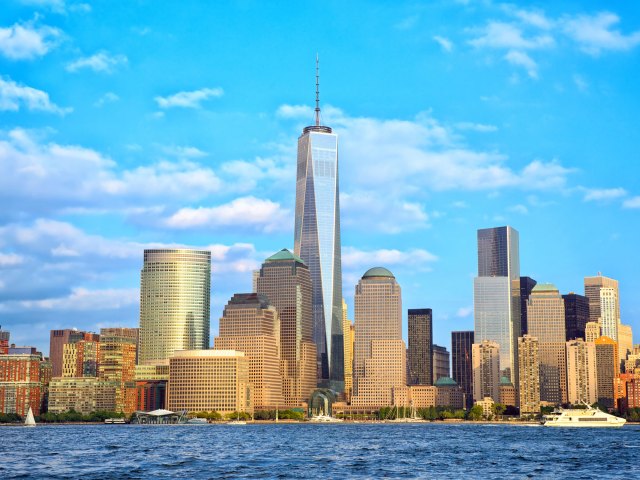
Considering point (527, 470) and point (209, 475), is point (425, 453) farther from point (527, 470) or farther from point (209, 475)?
point (209, 475)

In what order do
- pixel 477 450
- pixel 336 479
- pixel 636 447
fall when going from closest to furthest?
pixel 336 479 → pixel 477 450 → pixel 636 447

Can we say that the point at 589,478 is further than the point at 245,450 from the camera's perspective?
No

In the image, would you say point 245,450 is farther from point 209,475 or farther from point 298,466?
point 209,475

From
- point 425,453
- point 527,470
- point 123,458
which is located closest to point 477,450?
point 425,453

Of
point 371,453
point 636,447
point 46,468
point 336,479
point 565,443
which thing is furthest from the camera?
point 565,443

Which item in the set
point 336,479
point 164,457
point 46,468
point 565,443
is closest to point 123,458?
point 164,457

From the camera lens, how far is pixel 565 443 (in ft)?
598

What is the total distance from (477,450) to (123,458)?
190ft

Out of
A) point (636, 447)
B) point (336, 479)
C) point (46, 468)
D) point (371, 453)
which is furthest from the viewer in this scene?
point (636, 447)

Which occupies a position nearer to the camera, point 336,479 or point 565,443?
point 336,479

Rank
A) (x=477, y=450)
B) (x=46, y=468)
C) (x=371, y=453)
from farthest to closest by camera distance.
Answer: (x=477, y=450), (x=371, y=453), (x=46, y=468)

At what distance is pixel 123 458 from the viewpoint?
131 metres

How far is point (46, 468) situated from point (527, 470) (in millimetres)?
53556

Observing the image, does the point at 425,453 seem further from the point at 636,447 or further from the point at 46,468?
the point at 46,468
